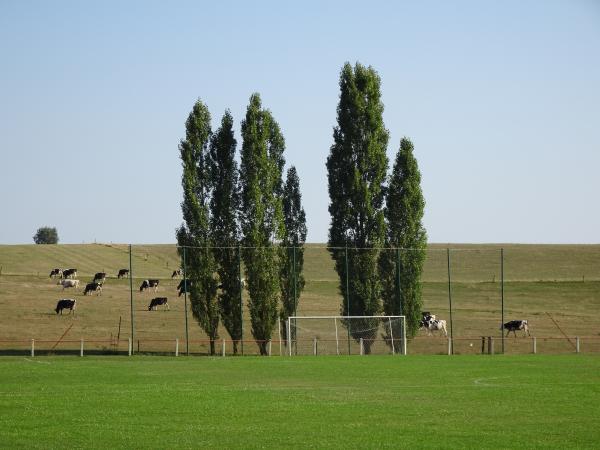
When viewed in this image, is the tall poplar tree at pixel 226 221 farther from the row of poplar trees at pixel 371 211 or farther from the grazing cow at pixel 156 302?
the grazing cow at pixel 156 302

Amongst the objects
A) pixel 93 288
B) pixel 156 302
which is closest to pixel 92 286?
pixel 93 288

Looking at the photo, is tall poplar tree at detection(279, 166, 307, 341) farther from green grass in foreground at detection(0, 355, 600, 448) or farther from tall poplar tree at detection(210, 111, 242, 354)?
green grass in foreground at detection(0, 355, 600, 448)

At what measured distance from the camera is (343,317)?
175ft

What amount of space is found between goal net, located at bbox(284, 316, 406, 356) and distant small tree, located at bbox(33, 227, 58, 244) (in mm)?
132160

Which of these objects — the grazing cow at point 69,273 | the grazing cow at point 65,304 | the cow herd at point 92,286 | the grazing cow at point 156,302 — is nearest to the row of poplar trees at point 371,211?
the cow herd at point 92,286

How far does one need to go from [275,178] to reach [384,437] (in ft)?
140

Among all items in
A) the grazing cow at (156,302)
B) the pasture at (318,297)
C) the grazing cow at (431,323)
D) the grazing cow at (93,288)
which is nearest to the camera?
the pasture at (318,297)

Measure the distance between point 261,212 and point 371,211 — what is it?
6.10 m

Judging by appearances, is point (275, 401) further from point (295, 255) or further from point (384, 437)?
point (295, 255)

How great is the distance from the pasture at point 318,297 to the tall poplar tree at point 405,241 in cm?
233


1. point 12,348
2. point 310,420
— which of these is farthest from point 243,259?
point 310,420

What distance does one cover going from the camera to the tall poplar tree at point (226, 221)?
5694 cm

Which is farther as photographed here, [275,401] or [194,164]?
[194,164]

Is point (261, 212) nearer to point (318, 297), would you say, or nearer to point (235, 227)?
point (235, 227)
